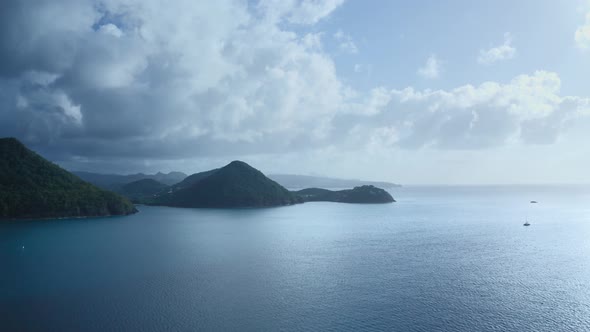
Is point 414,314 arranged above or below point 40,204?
below

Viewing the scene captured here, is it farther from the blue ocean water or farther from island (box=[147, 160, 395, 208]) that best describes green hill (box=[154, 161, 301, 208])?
the blue ocean water

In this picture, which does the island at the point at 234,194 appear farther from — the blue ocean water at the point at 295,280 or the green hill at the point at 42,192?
the blue ocean water at the point at 295,280

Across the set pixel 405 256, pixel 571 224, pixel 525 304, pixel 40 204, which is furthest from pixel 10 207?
pixel 571 224

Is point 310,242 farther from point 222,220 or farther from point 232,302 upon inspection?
point 222,220


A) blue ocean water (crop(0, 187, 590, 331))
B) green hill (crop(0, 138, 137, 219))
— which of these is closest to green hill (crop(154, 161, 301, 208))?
green hill (crop(0, 138, 137, 219))

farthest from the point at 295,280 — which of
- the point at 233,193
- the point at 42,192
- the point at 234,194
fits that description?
the point at 233,193

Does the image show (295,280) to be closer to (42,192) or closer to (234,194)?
(42,192)
